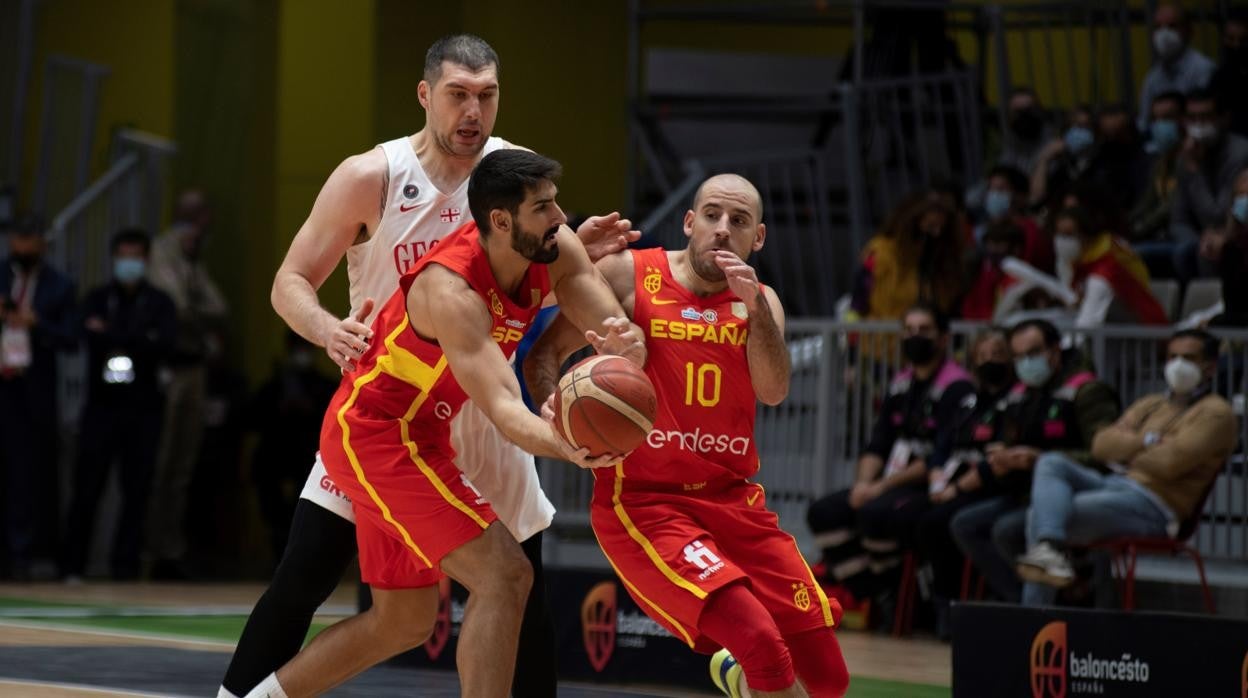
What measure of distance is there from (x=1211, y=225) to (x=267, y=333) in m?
7.59

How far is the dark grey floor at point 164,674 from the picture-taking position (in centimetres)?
705

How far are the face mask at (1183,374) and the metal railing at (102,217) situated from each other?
784cm

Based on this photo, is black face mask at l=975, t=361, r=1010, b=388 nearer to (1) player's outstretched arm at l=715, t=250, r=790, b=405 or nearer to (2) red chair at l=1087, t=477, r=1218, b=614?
→ (2) red chair at l=1087, t=477, r=1218, b=614

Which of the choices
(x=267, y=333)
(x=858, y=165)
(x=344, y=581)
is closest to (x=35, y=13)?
(x=267, y=333)

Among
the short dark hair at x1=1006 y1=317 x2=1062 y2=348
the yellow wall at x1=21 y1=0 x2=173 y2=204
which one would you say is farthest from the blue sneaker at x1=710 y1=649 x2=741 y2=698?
the yellow wall at x1=21 y1=0 x2=173 y2=204

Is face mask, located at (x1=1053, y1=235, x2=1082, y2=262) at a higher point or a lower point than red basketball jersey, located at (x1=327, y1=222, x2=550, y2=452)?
higher

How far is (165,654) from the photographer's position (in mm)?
8180

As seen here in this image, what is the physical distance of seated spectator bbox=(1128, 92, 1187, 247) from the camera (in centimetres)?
1180

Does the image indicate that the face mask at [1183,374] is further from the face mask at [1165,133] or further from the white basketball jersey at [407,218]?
the white basketball jersey at [407,218]

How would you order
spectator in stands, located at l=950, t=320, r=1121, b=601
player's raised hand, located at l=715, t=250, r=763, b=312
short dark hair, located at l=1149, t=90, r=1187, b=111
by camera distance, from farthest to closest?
short dark hair, located at l=1149, t=90, r=1187, b=111, spectator in stands, located at l=950, t=320, r=1121, b=601, player's raised hand, located at l=715, t=250, r=763, b=312

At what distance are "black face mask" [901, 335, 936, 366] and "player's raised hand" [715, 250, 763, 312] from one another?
5.02 m

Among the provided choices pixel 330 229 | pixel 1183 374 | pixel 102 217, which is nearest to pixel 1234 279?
pixel 1183 374

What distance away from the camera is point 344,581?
1396 centimetres

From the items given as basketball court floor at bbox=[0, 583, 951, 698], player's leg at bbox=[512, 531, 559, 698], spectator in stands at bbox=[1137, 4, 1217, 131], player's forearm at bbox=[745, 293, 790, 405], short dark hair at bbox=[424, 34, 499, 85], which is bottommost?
basketball court floor at bbox=[0, 583, 951, 698]
